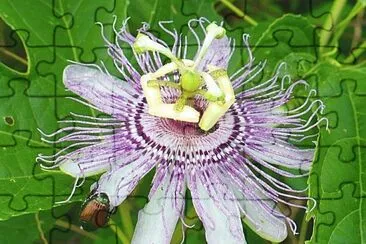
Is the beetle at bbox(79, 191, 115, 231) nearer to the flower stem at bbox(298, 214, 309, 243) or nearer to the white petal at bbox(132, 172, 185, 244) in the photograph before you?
the white petal at bbox(132, 172, 185, 244)

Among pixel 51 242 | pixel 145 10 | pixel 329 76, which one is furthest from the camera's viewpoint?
pixel 51 242

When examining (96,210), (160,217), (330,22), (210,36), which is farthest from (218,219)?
(330,22)

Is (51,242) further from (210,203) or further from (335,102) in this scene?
(335,102)

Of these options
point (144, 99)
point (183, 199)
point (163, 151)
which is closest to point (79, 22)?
point (144, 99)

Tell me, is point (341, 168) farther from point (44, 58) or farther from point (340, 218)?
point (44, 58)

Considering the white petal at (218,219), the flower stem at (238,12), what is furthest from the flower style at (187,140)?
A: the flower stem at (238,12)

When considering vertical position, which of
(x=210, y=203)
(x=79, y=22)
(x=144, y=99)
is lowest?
(x=210, y=203)

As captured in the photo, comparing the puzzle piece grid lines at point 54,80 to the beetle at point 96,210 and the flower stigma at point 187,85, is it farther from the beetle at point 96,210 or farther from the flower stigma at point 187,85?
the flower stigma at point 187,85
